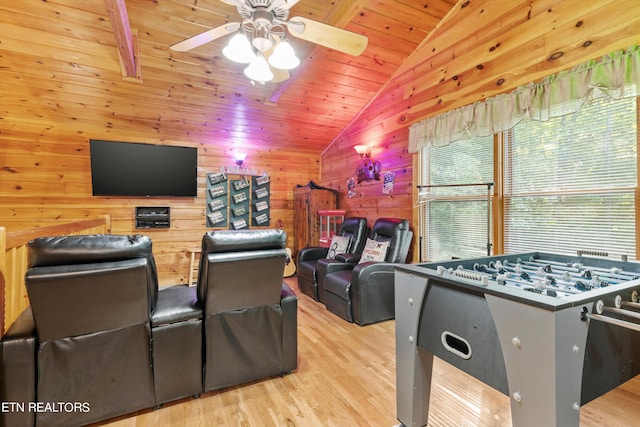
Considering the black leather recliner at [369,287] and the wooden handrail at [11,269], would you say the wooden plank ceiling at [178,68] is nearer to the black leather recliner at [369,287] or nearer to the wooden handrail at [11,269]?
the wooden handrail at [11,269]

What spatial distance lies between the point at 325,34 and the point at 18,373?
2.65 meters

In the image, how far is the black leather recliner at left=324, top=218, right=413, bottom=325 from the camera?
3.17 m

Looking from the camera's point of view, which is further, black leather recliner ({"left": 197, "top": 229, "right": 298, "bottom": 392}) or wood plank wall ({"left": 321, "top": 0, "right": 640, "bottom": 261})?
wood plank wall ({"left": 321, "top": 0, "right": 640, "bottom": 261})

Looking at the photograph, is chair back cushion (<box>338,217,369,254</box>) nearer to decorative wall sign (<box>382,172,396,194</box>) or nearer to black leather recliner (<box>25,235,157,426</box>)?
decorative wall sign (<box>382,172,396,194</box>)

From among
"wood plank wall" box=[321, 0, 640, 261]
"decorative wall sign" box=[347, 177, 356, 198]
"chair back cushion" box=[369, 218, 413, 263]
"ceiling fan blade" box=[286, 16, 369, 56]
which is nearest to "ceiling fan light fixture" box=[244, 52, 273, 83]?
"ceiling fan blade" box=[286, 16, 369, 56]

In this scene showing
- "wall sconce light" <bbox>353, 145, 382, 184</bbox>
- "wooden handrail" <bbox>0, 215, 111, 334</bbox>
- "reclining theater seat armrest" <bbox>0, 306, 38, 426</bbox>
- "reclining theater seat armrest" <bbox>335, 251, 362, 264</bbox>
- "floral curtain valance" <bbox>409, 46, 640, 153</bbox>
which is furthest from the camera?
"wall sconce light" <bbox>353, 145, 382, 184</bbox>

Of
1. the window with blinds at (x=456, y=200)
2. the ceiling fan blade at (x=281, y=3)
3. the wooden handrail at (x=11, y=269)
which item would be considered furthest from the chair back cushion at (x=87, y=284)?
the window with blinds at (x=456, y=200)

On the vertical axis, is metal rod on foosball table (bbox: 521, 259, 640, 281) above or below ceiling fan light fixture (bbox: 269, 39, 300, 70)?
below

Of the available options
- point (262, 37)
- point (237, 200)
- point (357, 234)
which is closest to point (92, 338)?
point (262, 37)

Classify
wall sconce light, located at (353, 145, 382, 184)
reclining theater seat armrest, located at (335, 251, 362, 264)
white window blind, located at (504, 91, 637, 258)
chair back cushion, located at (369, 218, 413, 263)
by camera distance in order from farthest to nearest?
wall sconce light, located at (353, 145, 382, 184)
reclining theater seat armrest, located at (335, 251, 362, 264)
chair back cushion, located at (369, 218, 413, 263)
white window blind, located at (504, 91, 637, 258)

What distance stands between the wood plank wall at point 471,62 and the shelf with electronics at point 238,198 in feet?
4.96

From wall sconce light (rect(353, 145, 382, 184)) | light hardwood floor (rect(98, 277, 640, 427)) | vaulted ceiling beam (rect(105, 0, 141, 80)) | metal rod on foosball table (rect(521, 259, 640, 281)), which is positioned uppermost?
vaulted ceiling beam (rect(105, 0, 141, 80))

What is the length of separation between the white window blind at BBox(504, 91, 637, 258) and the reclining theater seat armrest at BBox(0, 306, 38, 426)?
11.6ft

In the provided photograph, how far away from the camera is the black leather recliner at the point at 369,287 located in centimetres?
317
